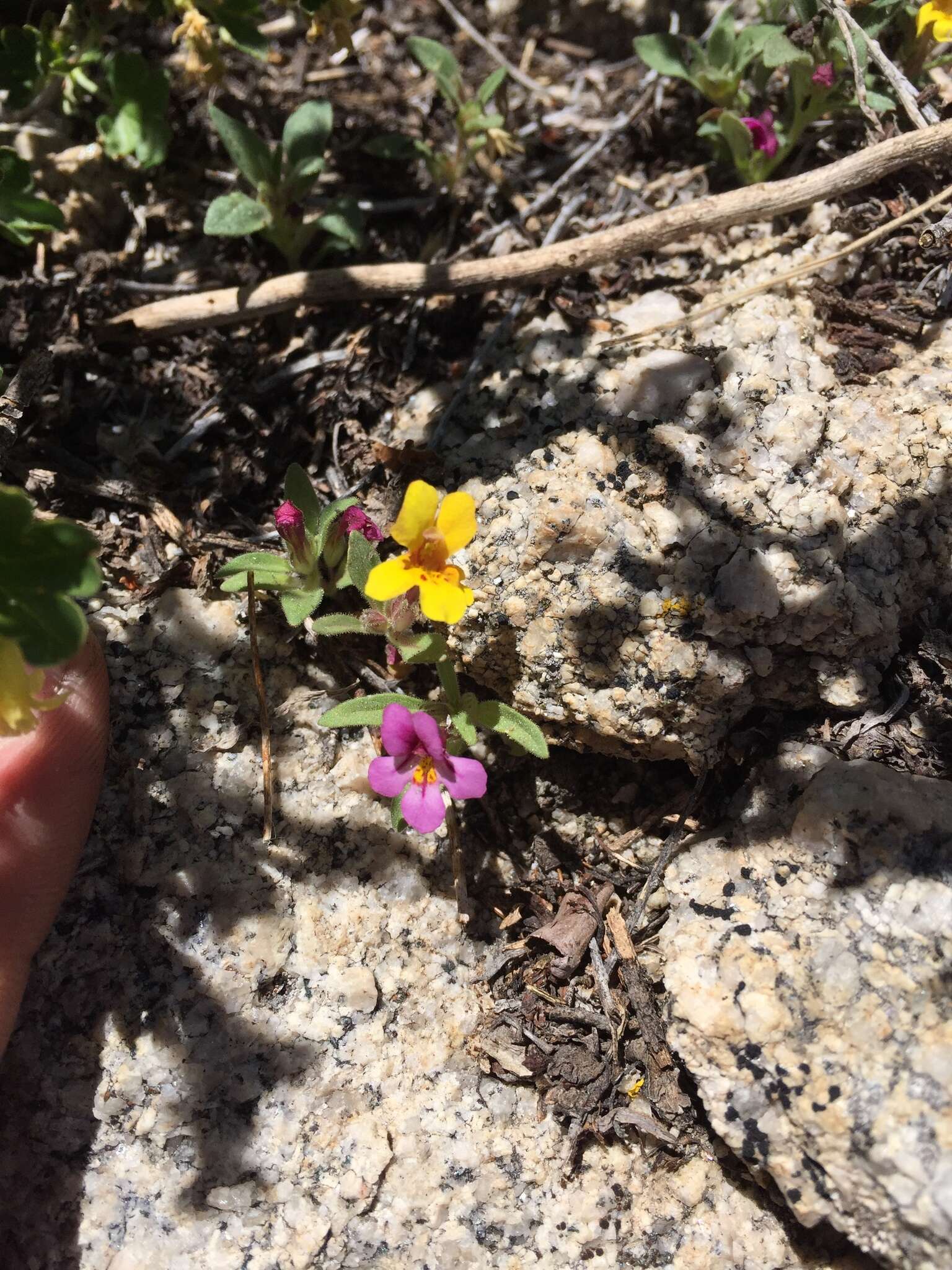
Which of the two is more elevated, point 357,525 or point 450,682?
point 357,525

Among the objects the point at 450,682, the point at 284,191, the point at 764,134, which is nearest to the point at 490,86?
the point at 284,191

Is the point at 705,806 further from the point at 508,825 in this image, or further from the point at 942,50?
the point at 942,50

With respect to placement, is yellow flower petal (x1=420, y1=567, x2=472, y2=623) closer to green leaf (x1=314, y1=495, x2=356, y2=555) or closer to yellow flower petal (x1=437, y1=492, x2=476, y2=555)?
yellow flower petal (x1=437, y1=492, x2=476, y2=555)

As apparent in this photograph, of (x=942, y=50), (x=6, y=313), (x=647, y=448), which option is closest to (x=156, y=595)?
(x=6, y=313)

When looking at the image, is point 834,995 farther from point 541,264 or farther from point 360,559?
point 541,264

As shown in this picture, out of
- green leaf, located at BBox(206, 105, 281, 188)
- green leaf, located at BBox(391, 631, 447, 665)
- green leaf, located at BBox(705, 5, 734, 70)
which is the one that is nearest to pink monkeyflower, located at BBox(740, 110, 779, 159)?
green leaf, located at BBox(705, 5, 734, 70)

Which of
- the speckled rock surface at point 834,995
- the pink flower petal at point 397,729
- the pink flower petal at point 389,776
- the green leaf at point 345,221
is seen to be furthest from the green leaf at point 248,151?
the speckled rock surface at point 834,995

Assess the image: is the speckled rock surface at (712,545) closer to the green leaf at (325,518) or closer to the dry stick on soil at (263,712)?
the green leaf at (325,518)
